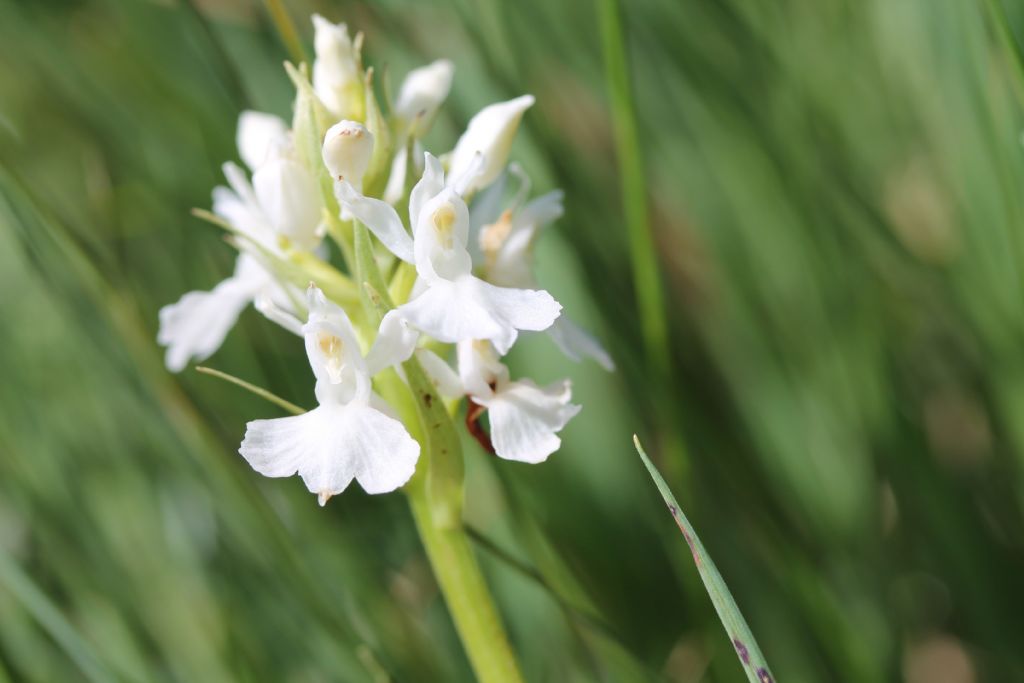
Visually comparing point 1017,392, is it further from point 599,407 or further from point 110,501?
point 110,501

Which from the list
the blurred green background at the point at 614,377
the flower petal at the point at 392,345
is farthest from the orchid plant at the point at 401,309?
the blurred green background at the point at 614,377

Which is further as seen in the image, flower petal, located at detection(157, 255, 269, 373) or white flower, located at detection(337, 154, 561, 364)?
flower petal, located at detection(157, 255, 269, 373)

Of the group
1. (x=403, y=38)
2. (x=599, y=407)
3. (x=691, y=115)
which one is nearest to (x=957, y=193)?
(x=691, y=115)

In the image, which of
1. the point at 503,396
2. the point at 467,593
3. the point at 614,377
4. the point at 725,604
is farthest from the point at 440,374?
the point at 614,377

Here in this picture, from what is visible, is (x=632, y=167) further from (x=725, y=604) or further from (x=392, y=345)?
(x=725, y=604)

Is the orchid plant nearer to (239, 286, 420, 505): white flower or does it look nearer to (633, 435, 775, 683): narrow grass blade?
(239, 286, 420, 505): white flower

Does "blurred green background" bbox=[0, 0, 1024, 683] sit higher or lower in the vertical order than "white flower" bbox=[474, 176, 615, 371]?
lower

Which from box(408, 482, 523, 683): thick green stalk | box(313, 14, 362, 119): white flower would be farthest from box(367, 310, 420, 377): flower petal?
box(313, 14, 362, 119): white flower
